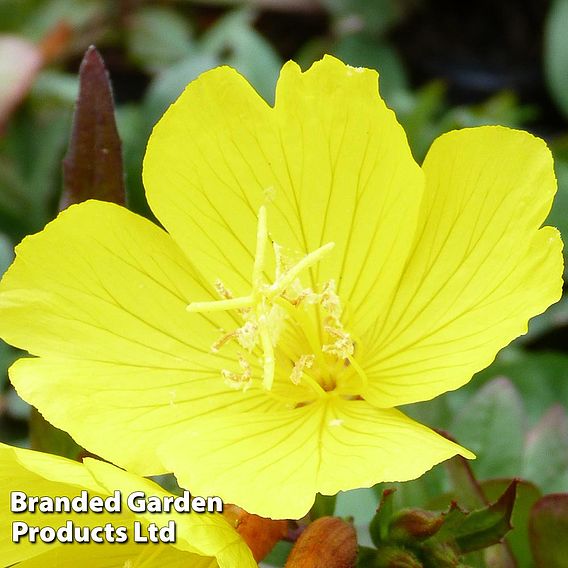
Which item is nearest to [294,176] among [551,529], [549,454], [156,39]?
[551,529]

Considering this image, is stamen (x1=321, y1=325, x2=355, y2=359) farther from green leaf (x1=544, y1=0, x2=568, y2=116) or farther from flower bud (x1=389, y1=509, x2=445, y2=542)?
green leaf (x1=544, y1=0, x2=568, y2=116)

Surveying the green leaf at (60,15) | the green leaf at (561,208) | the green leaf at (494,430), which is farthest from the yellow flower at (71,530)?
the green leaf at (60,15)

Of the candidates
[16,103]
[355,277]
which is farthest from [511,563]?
[16,103]

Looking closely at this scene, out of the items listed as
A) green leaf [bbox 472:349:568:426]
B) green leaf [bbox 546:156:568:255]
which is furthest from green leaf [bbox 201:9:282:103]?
green leaf [bbox 472:349:568:426]

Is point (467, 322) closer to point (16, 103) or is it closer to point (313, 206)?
point (313, 206)

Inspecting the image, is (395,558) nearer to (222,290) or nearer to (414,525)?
(414,525)

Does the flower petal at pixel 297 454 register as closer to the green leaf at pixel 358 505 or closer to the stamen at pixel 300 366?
the stamen at pixel 300 366
